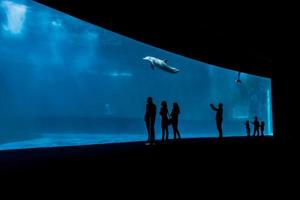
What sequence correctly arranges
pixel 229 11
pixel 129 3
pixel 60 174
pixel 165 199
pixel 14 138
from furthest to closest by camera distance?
pixel 14 138
pixel 229 11
pixel 129 3
pixel 60 174
pixel 165 199

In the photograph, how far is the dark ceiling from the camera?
21.4ft

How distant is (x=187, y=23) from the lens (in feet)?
26.3

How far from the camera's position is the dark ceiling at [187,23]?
654 cm

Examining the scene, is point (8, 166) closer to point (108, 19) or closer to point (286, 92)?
point (108, 19)

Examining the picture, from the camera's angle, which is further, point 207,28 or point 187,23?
point 207,28

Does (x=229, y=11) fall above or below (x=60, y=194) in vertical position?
above

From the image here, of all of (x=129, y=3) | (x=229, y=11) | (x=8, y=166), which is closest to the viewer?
(x=8, y=166)

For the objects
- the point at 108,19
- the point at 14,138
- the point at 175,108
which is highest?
the point at 108,19

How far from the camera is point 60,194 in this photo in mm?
2977

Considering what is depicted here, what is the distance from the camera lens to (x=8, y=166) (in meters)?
5.23

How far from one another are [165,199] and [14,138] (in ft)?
169

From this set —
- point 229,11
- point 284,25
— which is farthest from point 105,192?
point 284,25

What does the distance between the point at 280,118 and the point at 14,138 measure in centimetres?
Answer: 4822

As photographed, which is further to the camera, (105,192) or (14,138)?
(14,138)
